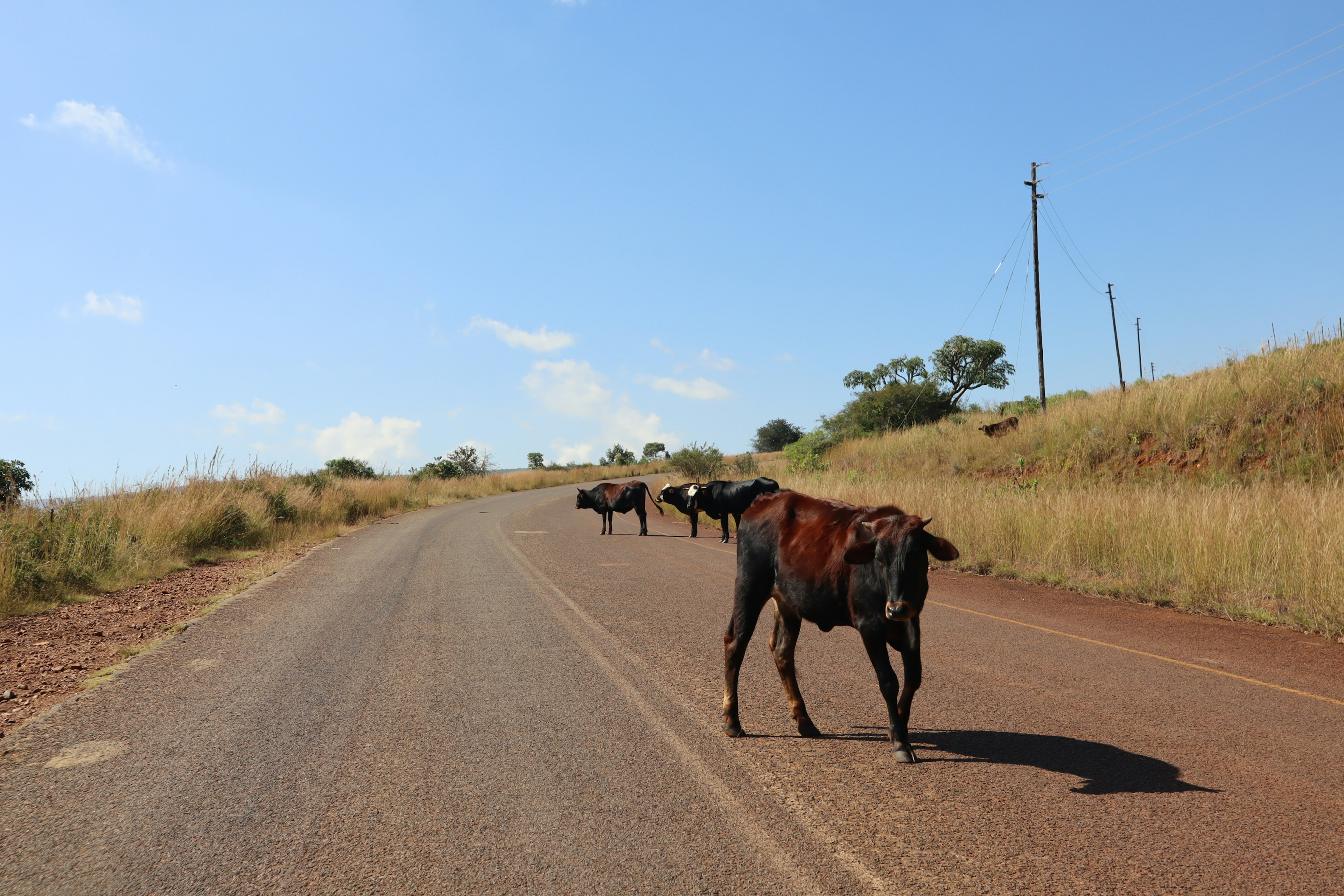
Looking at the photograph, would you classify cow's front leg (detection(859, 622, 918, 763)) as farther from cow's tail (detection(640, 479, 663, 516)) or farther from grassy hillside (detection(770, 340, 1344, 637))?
cow's tail (detection(640, 479, 663, 516))

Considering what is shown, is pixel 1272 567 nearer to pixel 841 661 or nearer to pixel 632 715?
pixel 841 661

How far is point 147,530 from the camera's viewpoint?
49.6 feet

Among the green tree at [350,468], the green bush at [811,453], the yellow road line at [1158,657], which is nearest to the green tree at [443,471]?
the green tree at [350,468]

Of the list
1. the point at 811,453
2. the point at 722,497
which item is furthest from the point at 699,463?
the point at 722,497

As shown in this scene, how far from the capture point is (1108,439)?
21062mm

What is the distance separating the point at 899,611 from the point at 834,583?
63cm

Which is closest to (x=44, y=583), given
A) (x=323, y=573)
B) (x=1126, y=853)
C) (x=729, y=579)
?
(x=323, y=573)

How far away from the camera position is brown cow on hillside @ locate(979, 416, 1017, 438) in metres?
26.5

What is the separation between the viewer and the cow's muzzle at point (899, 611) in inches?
156

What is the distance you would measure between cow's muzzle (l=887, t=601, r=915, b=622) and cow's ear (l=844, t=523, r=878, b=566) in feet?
0.99

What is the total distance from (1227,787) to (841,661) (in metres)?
3.29

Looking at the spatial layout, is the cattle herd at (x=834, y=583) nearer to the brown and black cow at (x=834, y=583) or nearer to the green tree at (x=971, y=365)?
the brown and black cow at (x=834, y=583)

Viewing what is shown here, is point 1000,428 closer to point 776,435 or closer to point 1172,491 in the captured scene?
point 1172,491

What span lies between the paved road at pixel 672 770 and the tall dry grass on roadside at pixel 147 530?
4.95m
